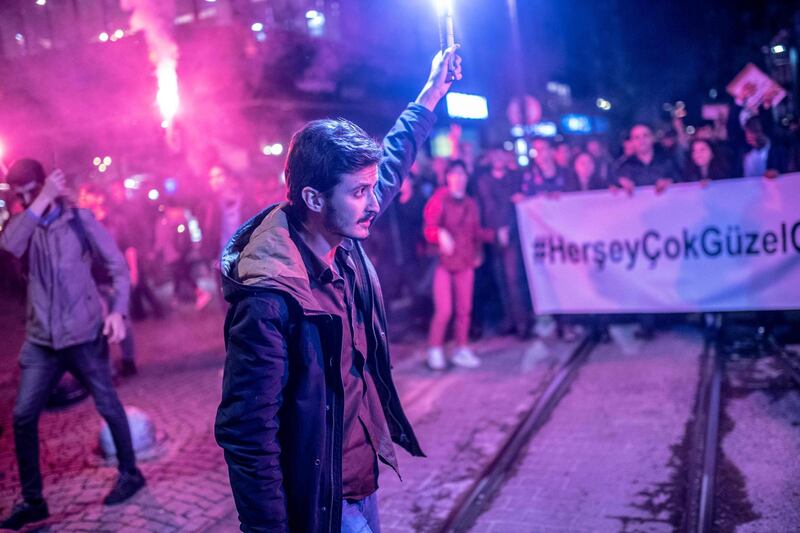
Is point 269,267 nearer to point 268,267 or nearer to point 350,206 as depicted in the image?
point 268,267

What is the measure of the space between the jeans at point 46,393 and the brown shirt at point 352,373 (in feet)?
9.31

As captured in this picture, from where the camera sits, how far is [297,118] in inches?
609

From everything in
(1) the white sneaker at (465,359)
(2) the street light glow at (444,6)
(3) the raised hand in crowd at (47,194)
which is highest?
(2) the street light glow at (444,6)

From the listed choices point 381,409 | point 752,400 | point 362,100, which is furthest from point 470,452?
point 362,100

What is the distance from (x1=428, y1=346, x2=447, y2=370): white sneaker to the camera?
7.54 m

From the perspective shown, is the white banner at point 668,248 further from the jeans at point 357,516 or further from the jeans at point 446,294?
the jeans at point 357,516

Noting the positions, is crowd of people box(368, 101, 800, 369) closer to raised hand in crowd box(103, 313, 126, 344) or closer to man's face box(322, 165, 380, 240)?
raised hand in crowd box(103, 313, 126, 344)

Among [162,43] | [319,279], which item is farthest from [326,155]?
[162,43]

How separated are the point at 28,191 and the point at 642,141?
644 cm

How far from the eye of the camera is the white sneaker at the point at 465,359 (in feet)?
24.8

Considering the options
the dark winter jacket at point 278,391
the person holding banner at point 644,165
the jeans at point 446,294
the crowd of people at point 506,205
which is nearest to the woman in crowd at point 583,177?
the crowd of people at point 506,205

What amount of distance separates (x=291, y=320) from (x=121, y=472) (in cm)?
342

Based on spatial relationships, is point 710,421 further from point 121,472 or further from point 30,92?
point 30,92

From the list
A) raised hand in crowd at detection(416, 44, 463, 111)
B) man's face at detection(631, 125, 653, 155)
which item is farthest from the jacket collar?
man's face at detection(631, 125, 653, 155)
